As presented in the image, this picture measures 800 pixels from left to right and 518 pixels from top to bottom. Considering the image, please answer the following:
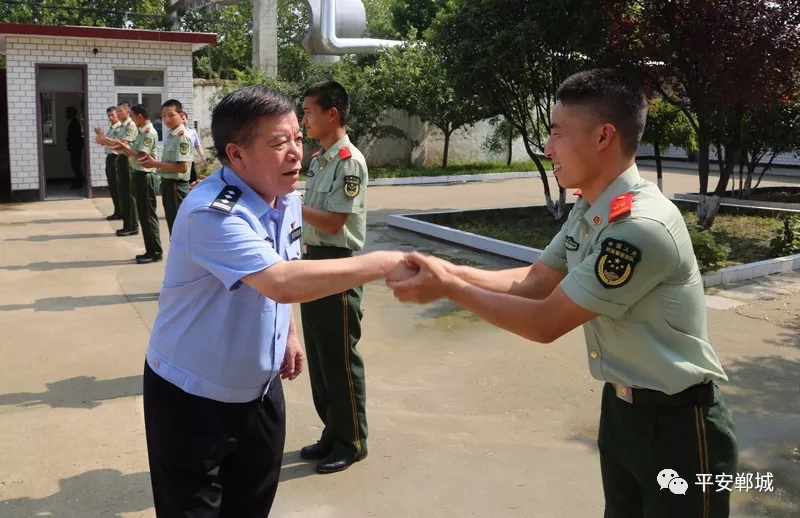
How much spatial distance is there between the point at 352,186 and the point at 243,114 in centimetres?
164

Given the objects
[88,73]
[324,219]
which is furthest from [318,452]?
[88,73]

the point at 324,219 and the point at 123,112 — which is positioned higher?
the point at 123,112

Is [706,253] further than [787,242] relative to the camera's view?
No

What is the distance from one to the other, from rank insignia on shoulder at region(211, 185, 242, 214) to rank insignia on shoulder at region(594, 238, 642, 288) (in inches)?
40.1

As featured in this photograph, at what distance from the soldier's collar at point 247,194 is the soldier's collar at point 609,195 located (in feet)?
3.18

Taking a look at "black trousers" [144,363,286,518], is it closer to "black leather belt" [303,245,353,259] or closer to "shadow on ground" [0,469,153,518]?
"shadow on ground" [0,469,153,518]

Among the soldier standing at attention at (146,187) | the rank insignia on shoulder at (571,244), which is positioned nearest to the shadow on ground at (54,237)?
the soldier standing at attention at (146,187)

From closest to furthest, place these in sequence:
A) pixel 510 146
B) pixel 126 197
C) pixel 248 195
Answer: pixel 248 195, pixel 126 197, pixel 510 146

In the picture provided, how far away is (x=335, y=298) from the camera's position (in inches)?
149

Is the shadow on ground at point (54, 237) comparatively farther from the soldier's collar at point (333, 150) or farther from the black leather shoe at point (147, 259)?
the soldier's collar at point (333, 150)

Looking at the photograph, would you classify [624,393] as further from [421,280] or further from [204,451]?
Result: [204,451]

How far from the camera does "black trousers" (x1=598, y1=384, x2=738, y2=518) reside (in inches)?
80.8

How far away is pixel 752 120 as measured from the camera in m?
13.3

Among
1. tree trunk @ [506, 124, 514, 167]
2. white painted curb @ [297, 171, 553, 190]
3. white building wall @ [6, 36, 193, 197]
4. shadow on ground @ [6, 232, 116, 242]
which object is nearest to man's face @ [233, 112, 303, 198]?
shadow on ground @ [6, 232, 116, 242]
